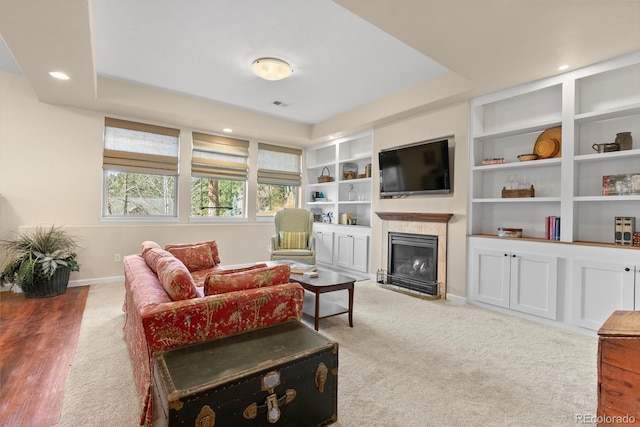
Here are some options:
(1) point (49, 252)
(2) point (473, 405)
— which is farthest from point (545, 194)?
(1) point (49, 252)

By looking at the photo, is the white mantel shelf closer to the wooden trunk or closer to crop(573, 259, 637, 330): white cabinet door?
crop(573, 259, 637, 330): white cabinet door

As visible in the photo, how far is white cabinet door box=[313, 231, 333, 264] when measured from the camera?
5.91m

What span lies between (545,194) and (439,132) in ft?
4.69

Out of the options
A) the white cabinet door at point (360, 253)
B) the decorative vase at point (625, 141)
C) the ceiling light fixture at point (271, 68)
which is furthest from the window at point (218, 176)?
the decorative vase at point (625, 141)

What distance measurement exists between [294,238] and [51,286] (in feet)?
10.4

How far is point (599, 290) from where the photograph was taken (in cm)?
279

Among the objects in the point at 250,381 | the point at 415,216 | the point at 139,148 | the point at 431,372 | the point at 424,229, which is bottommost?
the point at 431,372

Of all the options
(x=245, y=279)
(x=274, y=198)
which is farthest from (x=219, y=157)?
(x=245, y=279)

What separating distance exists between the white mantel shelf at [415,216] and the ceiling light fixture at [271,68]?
245 centimetres

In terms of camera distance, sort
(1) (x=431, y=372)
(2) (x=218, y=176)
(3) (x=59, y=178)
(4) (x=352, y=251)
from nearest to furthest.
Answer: (1) (x=431, y=372) < (3) (x=59, y=178) < (4) (x=352, y=251) < (2) (x=218, y=176)

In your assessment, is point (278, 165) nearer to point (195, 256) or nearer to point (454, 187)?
point (195, 256)

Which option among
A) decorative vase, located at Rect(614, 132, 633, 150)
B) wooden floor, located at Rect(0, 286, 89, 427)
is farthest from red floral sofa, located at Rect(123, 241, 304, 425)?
decorative vase, located at Rect(614, 132, 633, 150)

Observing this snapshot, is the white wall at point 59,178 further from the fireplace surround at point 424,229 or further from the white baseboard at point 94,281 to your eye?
the fireplace surround at point 424,229

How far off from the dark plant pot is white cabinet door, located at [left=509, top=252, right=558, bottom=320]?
5310mm
